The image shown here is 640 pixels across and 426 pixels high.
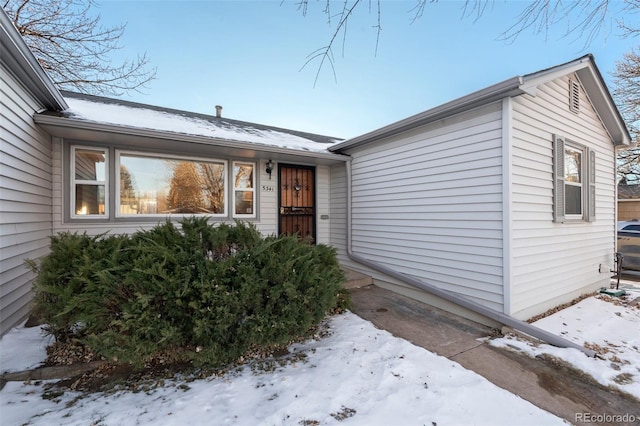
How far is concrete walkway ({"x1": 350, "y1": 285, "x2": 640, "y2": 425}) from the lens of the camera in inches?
84.2

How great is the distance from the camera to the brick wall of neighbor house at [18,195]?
2.79 metres

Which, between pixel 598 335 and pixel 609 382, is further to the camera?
pixel 598 335

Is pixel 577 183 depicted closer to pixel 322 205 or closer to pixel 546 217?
pixel 546 217

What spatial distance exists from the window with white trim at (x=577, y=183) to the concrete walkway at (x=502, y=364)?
2.53 meters

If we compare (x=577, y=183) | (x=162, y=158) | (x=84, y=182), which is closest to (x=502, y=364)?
(x=577, y=183)

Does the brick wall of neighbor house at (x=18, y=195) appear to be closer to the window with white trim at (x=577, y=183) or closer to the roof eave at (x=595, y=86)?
the roof eave at (x=595, y=86)

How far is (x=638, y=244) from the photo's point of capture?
6.86 meters

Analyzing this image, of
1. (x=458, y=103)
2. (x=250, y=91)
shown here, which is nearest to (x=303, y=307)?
(x=458, y=103)

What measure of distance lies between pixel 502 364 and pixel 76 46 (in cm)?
1085

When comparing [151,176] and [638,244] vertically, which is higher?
[151,176]

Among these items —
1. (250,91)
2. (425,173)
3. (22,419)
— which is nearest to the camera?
(22,419)

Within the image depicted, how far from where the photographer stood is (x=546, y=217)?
12.9ft

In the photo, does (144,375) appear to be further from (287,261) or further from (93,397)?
(287,261)

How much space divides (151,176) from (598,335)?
7.16 metres
